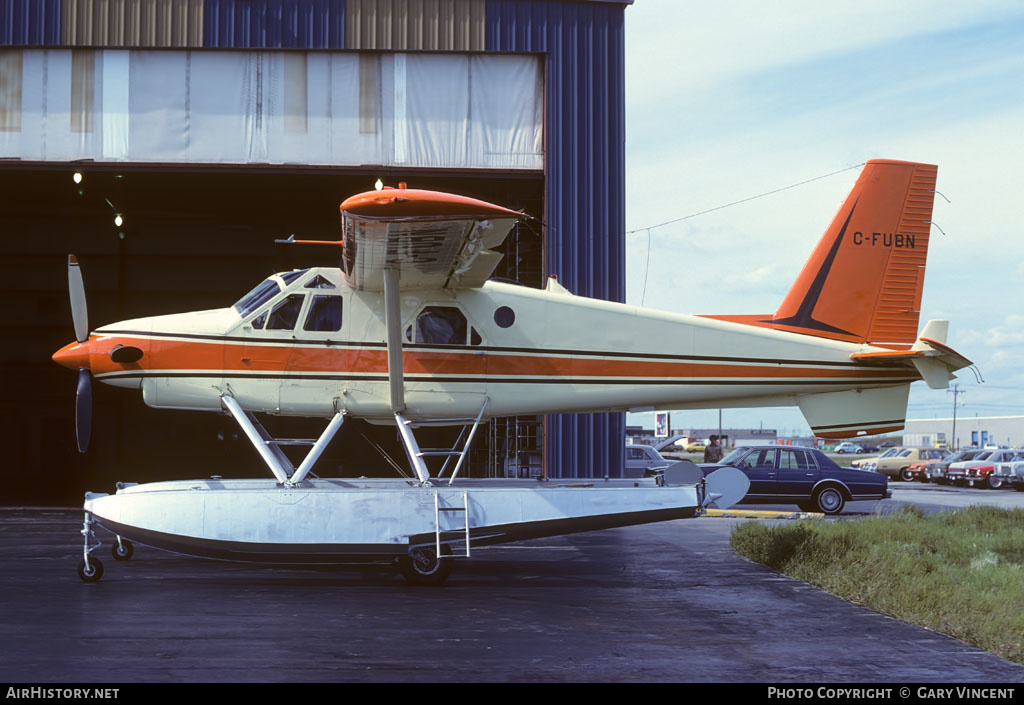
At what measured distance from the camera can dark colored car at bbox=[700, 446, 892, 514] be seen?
19.4 m

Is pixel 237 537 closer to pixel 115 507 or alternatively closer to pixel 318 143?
pixel 115 507

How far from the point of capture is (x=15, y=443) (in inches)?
1022

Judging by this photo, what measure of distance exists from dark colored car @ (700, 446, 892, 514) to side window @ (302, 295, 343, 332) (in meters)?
11.6

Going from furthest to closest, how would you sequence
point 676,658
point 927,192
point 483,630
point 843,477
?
point 843,477, point 927,192, point 483,630, point 676,658

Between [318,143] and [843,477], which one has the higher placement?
[318,143]

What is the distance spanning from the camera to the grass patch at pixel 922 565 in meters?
7.36

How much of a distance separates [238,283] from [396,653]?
20.2 metres

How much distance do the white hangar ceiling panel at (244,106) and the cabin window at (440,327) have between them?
7.96 metres

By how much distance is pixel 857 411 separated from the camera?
34.7ft

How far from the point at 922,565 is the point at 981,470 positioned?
2543 cm

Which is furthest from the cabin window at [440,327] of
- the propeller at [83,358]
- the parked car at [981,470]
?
the parked car at [981,470]

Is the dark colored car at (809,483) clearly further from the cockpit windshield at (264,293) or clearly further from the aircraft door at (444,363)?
the cockpit windshield at (264,293)

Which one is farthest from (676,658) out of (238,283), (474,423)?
(238,283)

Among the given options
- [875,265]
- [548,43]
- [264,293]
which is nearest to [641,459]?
[548,43]
